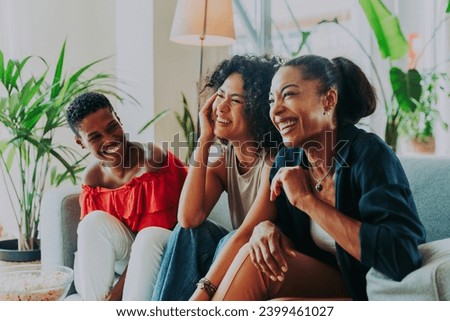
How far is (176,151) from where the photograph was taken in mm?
1277

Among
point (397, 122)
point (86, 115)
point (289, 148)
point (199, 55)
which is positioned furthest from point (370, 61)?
point (86, 115)

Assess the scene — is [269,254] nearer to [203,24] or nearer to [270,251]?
[270,251]

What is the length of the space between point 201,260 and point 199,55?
491mm

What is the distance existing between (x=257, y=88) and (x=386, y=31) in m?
0.33

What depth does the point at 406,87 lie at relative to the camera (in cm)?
118

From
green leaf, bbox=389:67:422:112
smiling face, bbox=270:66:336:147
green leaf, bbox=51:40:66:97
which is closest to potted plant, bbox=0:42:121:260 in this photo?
green leaf, bbox=51:40:66:97

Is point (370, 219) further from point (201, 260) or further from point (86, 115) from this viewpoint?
point (86, 115)

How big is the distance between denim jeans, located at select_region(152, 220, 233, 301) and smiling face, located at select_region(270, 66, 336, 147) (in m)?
0.29

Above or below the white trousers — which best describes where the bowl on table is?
below

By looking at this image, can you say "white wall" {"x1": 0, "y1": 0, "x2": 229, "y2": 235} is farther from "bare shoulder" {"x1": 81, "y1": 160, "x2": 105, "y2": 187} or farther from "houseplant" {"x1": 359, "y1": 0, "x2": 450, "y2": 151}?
"houseplant" {"x1": 359, "y1": 0, "x2": 450, "y2": 151}

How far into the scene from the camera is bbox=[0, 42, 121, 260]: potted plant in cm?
133

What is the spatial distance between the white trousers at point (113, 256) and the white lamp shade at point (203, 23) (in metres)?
0.47

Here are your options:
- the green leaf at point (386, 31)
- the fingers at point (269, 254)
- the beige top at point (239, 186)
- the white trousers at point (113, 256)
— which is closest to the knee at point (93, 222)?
the white trousers at point (113, 256)

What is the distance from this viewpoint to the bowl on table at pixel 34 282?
1.20 m
